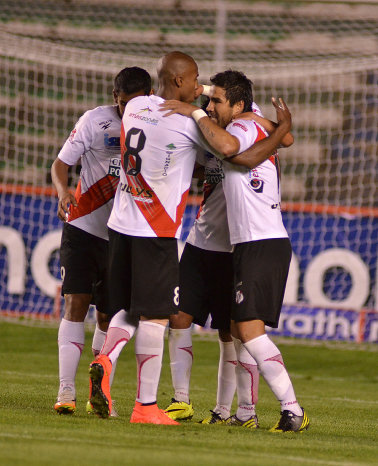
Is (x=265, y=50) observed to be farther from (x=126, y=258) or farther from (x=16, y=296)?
(x=126, y=258)

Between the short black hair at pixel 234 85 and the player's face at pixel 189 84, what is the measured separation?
0.13 metres

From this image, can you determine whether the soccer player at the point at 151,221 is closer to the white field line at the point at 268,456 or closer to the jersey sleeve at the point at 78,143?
the jersey sleeve at the point at 78,143

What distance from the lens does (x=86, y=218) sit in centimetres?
562

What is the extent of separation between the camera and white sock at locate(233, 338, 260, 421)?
539 centimetres

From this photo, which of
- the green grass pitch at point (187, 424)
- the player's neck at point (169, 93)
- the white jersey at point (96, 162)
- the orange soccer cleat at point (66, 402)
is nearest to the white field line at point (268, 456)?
the green grass pitch at point (187, 424)

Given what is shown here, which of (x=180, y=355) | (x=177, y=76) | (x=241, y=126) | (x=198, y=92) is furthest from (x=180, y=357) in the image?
(x=177, y=76)

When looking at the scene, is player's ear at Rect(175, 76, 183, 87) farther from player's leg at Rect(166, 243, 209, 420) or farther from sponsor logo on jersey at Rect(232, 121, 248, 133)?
player's leg at Rect(166, 243, 209, 420)

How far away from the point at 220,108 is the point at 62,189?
998 millimetres

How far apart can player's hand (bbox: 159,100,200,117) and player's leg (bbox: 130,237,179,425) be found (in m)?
0.67

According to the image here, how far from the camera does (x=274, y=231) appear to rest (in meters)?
5.14

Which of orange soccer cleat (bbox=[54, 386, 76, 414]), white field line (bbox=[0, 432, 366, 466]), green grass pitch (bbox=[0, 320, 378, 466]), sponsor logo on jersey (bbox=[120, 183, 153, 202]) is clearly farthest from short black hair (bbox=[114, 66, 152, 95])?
white field line (bbox=[0, 432, 366, 466])

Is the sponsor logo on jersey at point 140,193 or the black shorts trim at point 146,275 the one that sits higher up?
the sponsor logo on jersey at point 140,193

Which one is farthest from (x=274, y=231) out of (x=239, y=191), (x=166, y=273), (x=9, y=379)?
(x=9, y=379)

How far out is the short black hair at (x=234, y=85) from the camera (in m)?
5.21
